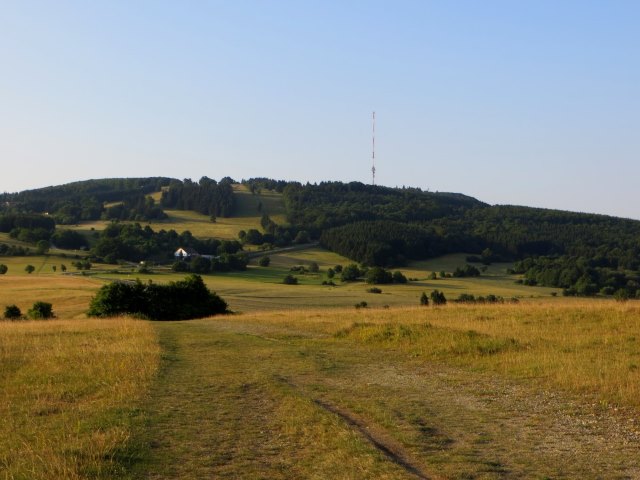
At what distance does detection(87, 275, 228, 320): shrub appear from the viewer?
44000 millimetres

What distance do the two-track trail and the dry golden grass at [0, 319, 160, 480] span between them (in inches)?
20.0

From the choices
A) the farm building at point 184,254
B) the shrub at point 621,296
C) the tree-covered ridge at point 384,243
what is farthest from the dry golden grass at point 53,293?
the tree-covered ridge at point 384,243

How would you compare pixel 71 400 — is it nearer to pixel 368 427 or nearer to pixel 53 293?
pixel 368 427

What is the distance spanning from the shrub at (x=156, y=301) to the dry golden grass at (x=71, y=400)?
58.6ft

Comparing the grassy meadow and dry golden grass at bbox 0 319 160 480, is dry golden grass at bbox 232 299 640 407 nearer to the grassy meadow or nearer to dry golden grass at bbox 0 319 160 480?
the grassy meadow

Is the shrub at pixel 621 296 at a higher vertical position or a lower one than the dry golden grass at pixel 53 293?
higher

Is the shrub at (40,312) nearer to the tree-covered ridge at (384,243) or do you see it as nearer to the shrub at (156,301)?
the shrub at (156,301)

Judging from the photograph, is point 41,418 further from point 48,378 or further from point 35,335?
point 35,335

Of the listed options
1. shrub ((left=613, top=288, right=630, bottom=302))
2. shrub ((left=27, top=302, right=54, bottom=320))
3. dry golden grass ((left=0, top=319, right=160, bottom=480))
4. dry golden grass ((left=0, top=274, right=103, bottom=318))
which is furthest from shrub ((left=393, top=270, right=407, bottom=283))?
dry golden grass ((left=0, top=319, right=160, bottom=480))

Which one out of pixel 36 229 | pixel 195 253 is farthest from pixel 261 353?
pixel 36 229

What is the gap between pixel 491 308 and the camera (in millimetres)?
33281

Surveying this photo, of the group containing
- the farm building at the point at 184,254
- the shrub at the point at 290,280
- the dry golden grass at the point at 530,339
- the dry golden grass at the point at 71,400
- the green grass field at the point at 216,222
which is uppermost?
the green grass field at the point at 216,222

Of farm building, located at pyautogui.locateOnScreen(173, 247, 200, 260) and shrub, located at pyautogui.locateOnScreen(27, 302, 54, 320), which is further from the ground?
farm building, located at pyautogui.locateOnScreen(173, 247, 200, 260)

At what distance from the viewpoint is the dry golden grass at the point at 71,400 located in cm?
870
